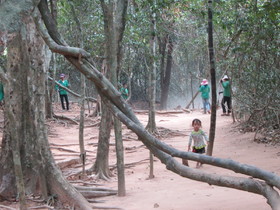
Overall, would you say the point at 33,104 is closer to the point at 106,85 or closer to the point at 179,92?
the point at 106,85

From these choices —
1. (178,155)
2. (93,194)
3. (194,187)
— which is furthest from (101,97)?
(194,187)

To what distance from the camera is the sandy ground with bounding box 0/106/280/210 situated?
5578 millimetres

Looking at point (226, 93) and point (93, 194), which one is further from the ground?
point (226, 93)

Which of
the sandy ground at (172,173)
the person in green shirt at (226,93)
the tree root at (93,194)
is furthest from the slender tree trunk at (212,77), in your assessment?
the person in green shirt at (226,93)

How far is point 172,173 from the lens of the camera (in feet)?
27.4

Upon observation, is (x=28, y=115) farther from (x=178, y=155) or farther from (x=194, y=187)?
(x=178, y=155)

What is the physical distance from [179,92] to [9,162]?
2245 centimetres

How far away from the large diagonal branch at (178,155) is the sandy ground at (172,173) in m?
1.61

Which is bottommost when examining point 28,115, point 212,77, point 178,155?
point 178,155

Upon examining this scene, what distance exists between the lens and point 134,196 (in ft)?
21.1

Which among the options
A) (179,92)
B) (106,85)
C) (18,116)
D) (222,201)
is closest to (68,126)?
(18,116)

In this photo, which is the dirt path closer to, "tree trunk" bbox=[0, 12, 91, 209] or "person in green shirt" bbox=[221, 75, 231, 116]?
"tree trunk" bbox=[0, 12, 91, 209]

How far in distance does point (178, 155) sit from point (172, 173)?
4.99 metres

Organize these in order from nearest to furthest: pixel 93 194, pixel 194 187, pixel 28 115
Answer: pixel 28 115
pixel 93 194
pixel 194 187
